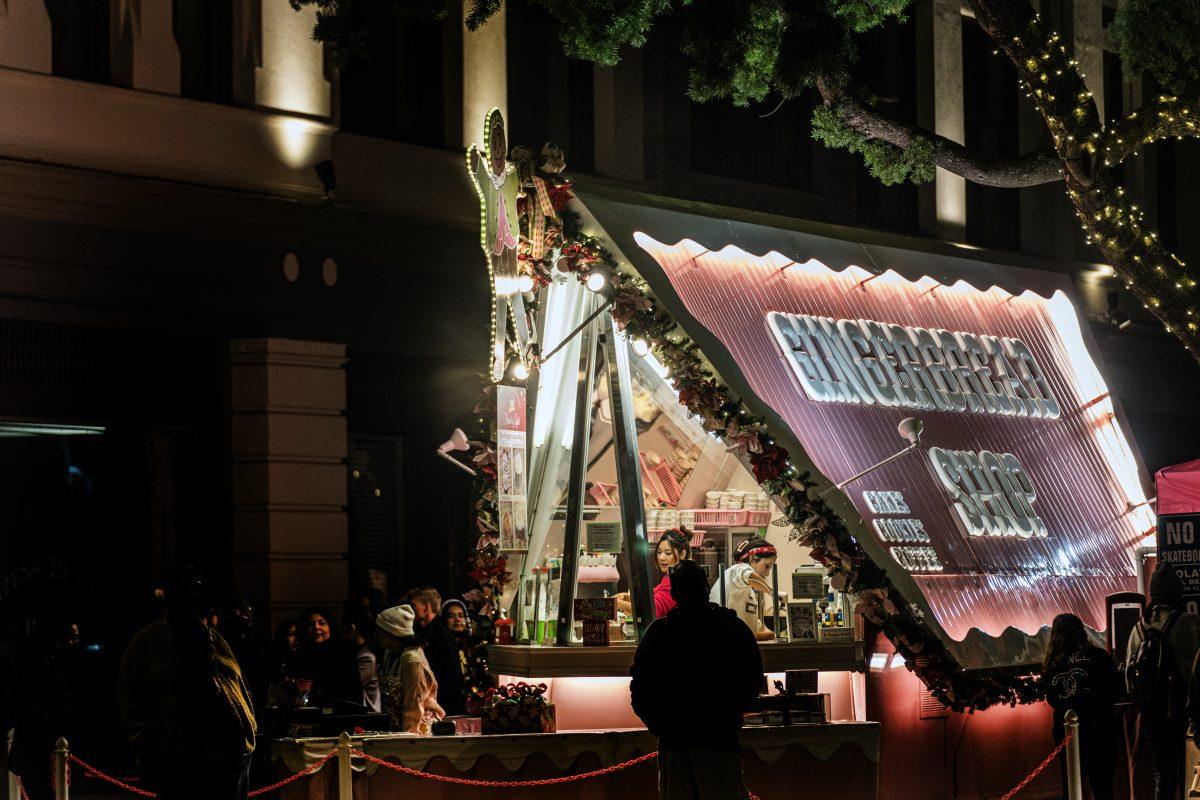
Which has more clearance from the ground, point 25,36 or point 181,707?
point 25,36

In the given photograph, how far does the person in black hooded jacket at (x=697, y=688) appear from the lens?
28.3ft

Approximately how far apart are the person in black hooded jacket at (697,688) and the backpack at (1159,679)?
5088mm

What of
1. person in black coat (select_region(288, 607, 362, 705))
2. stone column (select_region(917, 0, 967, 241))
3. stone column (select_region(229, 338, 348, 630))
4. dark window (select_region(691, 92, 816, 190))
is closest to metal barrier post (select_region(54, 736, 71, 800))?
person in black coat (select_region(288, 607, 362, 705))

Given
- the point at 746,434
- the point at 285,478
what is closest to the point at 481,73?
the point at 285,478

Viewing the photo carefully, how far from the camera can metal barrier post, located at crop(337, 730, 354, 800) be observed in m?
10.8

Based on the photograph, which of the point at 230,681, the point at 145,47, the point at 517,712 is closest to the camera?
the point at 230,681

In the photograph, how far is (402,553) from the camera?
18375 millimetres

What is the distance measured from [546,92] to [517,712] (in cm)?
995

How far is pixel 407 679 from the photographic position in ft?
40.4

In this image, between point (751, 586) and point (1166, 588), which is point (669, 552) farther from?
point (1166, 588)

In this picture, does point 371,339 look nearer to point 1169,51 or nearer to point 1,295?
point 1,295

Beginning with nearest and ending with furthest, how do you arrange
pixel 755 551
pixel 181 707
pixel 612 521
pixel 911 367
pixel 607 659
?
pixel 181 707 < pixel 607 659 < pixel 755 551 < pixel 612 521 < pixel 911 367

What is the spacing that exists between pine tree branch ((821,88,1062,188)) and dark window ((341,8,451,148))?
15.9ft

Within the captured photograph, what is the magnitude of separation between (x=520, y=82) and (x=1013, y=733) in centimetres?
924
